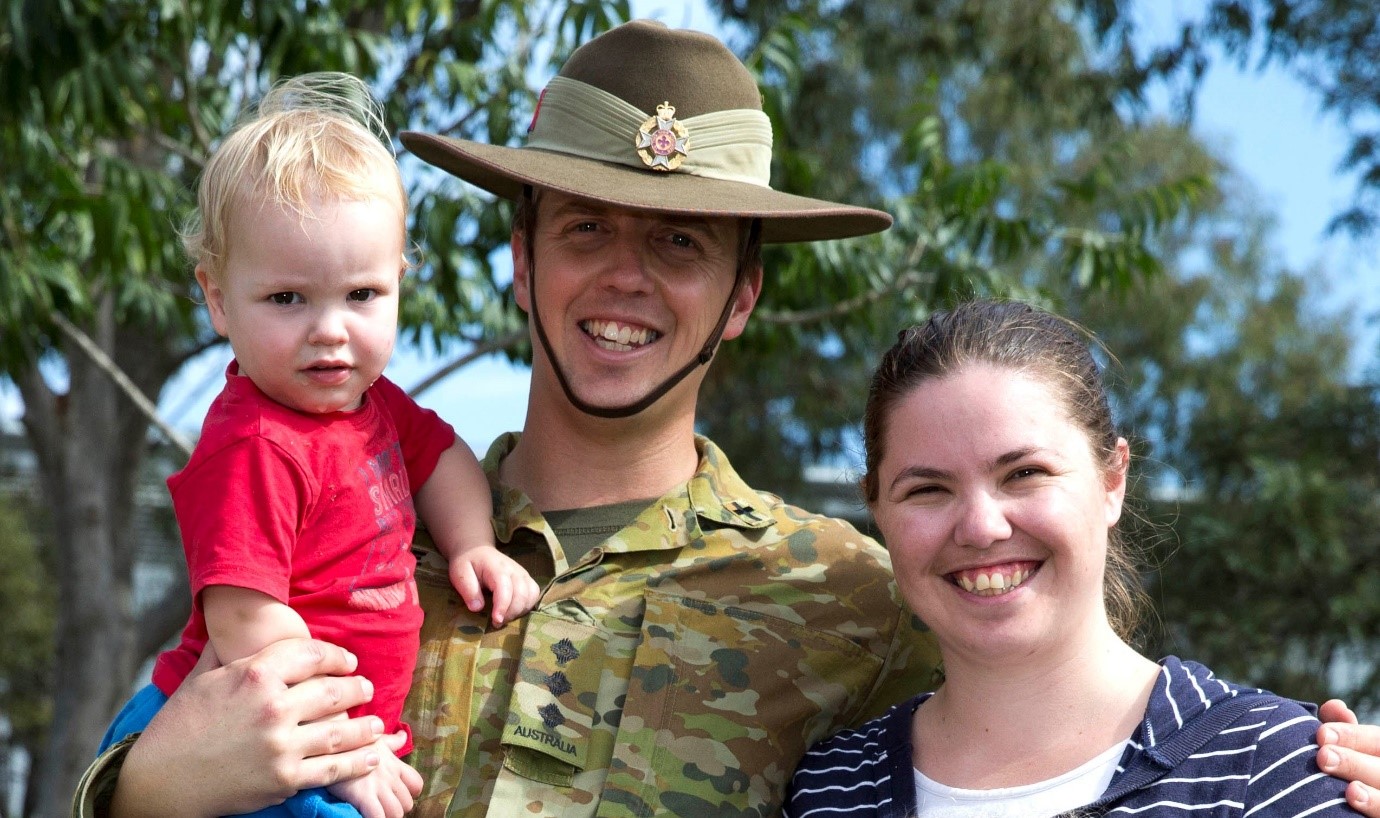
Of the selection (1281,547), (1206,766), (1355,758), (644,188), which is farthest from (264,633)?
(1281,547)

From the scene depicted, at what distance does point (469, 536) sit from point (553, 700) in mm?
355

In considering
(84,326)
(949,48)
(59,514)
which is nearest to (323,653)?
(84,326)

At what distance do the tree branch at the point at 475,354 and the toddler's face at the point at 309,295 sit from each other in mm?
4493

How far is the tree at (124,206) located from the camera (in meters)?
5.43

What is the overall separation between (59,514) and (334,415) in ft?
23.5

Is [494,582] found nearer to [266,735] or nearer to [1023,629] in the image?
[266,735]

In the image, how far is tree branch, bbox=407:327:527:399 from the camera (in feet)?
23.4

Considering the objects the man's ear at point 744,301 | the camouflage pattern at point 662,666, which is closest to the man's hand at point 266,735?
the camouflage pattern at point 662,666

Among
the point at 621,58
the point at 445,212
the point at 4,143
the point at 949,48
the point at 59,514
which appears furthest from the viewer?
the point at 949,48

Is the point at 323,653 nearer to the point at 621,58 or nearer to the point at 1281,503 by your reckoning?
the point at 621,58

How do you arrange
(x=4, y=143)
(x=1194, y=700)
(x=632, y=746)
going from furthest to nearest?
(x=4, y=143) → (x=632, y=746) → (x=1194, y=700)

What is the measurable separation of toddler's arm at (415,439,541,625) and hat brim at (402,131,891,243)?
0.56 metres

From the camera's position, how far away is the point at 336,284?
8.21 ft

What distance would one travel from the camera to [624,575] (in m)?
2.85
